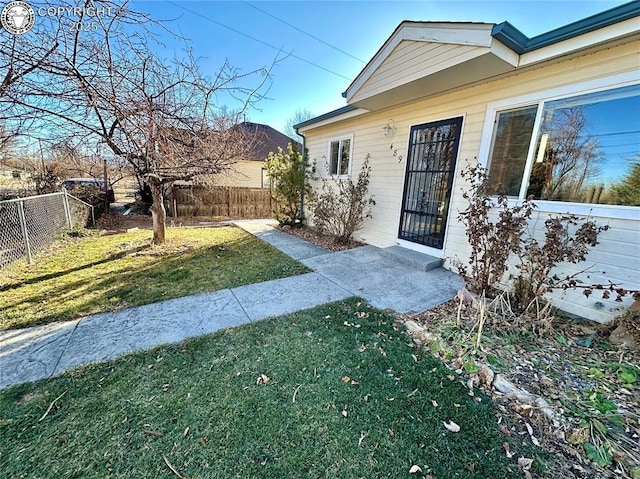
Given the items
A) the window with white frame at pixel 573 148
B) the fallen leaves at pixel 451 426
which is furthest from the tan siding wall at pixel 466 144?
the fallen leaves at pixel 451 426

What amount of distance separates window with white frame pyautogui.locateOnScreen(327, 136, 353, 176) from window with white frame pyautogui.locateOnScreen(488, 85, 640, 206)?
141 inches

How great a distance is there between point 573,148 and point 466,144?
1331 millimetres

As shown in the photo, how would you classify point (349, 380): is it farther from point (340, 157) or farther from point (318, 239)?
point (340, 157)

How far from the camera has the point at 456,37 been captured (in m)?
Result: 3.43

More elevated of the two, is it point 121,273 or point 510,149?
point 510,149

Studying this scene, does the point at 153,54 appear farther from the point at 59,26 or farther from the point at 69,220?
the point at 69,220

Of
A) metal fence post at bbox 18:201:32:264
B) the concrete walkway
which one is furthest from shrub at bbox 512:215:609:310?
metal fence post at bbox 18:201:32:264

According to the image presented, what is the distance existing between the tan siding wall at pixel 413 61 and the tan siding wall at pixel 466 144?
0.85 m

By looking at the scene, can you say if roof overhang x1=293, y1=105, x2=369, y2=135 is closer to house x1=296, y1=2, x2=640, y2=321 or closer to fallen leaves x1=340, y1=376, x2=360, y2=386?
house x1=296, y1=2, x2=640, y2=321

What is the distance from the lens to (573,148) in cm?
335

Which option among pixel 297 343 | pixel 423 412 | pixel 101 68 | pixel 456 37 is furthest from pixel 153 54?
pixel 423 412

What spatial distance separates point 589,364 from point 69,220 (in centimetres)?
1033

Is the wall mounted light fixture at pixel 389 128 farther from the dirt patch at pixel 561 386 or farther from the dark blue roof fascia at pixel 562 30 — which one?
the dirt patch at pixel 561 386

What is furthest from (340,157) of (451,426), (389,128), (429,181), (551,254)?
(451,426)
